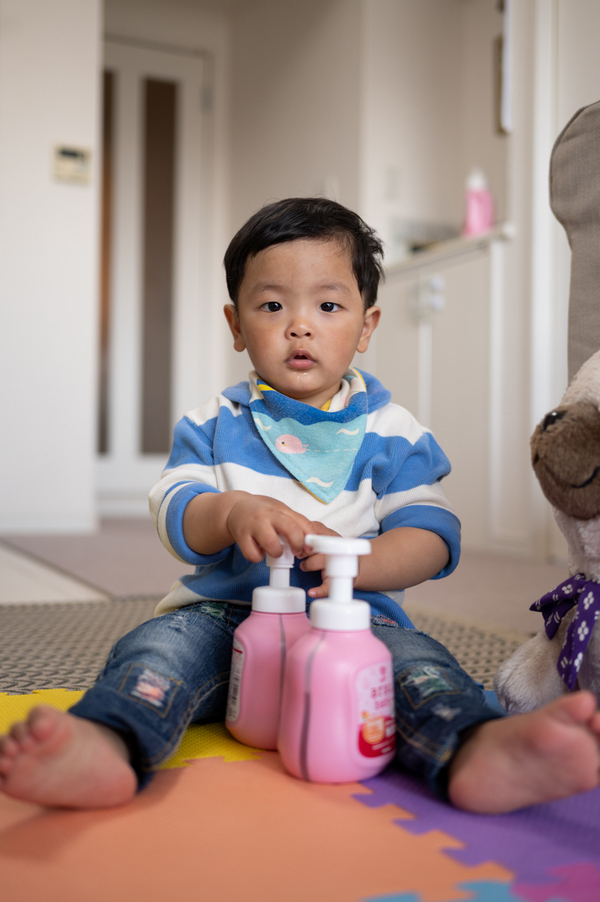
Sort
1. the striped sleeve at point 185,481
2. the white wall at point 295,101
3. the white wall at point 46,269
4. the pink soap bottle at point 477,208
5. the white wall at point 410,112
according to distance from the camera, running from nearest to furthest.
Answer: the striped sleeve at point 185,481, the pink soap bottle at point 477,208, the white wall at point 46,269, the white wall at point 410,112, the white wall at point 295,101

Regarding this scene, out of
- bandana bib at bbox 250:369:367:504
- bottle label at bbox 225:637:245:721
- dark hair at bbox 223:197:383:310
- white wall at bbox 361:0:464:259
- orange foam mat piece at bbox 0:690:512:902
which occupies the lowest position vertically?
orange foam mat piece at bbox 0:690:512:902

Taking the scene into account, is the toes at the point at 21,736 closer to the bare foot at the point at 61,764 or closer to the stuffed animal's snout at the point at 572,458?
the bare foot at the point at 61,764

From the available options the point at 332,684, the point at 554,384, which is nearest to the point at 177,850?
the point at 332,684

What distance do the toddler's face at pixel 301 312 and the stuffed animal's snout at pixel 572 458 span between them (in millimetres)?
258

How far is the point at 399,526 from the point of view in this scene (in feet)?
2.40

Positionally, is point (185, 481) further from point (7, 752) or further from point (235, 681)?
point (7, 752)

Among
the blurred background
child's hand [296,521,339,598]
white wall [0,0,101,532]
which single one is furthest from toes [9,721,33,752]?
white wall [0,0,101,532]

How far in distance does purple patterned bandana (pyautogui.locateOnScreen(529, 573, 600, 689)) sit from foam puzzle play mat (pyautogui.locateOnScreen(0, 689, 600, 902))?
96 millimetres

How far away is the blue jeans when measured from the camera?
1.70 feet

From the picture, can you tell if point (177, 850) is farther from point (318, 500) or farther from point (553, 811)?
point (318, 500)

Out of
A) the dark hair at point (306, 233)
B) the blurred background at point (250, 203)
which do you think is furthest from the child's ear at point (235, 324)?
the blurred background at point (250, 203)

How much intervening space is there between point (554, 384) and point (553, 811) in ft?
5.59

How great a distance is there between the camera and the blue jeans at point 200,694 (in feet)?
1.70

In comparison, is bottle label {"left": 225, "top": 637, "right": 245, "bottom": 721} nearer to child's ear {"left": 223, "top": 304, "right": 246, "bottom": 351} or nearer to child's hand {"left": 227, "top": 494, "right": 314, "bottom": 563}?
child's hand {"left": 227, "top": 494, "right": 314, "bottom": 563}
